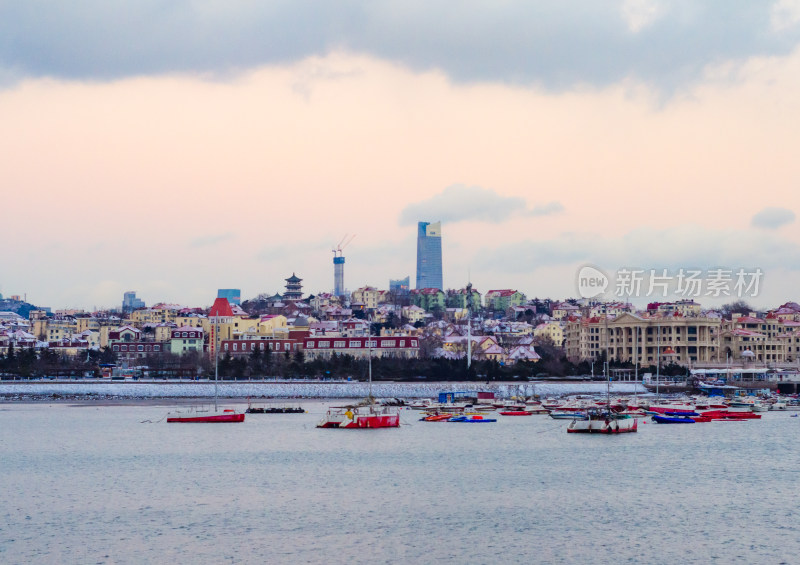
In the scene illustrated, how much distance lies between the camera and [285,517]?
115ft

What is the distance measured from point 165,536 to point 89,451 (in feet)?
83.2

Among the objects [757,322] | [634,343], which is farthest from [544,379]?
[757,322]

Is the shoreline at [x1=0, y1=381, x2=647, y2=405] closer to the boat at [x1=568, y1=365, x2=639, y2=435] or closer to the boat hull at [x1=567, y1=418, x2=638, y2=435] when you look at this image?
the boat at [x1=568, y1=365, x2=639, y2=435]

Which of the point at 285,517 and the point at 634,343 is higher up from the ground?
the point at 634,343

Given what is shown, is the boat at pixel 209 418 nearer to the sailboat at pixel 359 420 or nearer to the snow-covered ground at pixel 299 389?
the sailboat at pixel 359 420

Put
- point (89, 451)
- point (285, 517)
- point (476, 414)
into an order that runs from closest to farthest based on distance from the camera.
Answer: point (285, 517)
point (89, 451)
point (476, 414)

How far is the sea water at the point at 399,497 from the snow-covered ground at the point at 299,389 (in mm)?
43255

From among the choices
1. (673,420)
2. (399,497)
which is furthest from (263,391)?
(399,497)

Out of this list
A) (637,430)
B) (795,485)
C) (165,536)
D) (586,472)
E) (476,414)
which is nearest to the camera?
(165,536)

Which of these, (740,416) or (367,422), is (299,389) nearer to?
(367,422)

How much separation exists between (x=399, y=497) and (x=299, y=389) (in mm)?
Result: 74026

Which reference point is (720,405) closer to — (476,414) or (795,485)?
(476,414)

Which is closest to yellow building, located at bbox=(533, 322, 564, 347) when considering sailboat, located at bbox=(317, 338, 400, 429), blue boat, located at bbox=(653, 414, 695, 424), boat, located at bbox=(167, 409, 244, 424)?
blue boat, located at bbox=(653, 414, 695, 424)

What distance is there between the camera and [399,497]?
3928cm
